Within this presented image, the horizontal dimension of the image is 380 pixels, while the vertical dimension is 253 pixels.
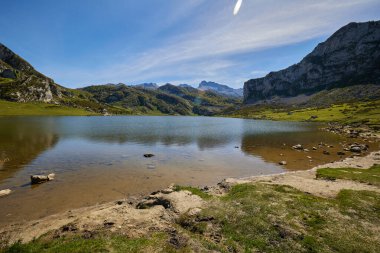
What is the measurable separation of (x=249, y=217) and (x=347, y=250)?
768 cm

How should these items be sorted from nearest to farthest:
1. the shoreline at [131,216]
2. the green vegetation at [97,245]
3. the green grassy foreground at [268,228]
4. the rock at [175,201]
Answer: the green vegetation at [97,245] < the green grassy foreground at [268,228] < the shoreline at [131,216] < the rock at [175,201]

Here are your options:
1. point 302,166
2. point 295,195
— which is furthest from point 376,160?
point 295,195

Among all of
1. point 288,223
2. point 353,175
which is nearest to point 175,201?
point 288,223

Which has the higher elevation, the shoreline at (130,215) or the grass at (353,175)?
the shoreline at (130,215)

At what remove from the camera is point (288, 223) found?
2114cm

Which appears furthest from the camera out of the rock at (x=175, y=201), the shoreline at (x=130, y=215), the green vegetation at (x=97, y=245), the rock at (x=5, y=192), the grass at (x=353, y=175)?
the grass at (x=353, y=175)

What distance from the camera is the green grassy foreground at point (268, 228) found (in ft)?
58.3

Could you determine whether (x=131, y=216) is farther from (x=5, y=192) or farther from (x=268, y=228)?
(x=5, y=192)

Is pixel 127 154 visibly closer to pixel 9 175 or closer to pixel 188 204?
pixel 9 175

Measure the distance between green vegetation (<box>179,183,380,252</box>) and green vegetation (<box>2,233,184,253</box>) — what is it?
3.68 meters

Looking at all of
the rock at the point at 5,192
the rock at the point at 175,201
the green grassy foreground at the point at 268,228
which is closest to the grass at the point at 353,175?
the green grassy foreground at the point at 268,228

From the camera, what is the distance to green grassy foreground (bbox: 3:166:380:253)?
17766 millimetres

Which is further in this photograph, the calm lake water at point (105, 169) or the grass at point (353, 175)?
the grass at point (353, 175)

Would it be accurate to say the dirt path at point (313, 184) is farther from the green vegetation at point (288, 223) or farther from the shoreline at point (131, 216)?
the green vegetation at point (288, 223)
